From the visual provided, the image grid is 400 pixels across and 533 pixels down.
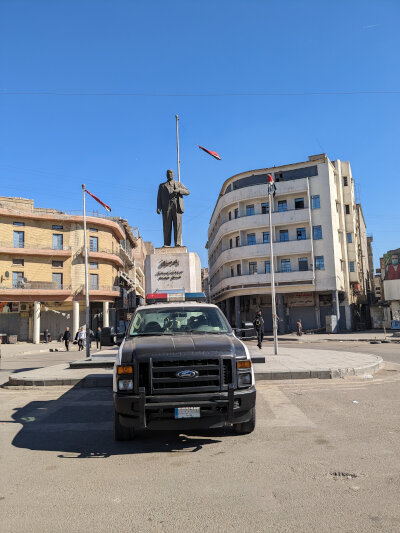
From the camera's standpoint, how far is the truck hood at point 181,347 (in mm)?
5105

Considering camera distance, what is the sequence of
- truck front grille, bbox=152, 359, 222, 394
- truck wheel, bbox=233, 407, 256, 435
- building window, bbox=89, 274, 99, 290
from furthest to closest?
building window, bbox=89, 274, 99, 290 → truck wheel, bbox=233, 407, 256, 435 → truck front grille, bbox=152, 359, 222, 394

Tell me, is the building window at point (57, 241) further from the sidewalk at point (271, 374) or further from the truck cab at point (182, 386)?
the truck cab at point (182, 386)

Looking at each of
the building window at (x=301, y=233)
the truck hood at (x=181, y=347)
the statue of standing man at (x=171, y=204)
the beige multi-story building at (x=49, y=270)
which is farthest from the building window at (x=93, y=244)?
the truck hood at (x=181, y=347)

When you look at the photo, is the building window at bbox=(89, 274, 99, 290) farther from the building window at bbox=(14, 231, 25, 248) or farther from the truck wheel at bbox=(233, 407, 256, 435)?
the truck wheel at bbox=(233, 407, 256, 435)

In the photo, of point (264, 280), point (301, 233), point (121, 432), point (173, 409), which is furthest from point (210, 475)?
point (301, 233)

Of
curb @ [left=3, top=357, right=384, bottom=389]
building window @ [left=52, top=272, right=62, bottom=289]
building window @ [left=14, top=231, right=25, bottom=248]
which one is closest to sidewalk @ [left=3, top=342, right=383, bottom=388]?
curb @ [left=3, top=357, right=384, bottom=389]

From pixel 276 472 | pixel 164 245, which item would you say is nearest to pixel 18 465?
pixel 276 472

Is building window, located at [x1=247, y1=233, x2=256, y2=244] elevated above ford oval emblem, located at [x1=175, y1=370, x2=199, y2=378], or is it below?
above

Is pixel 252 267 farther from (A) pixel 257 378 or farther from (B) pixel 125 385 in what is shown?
(B) pixel 125 385

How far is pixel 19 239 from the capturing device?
4541 centimetres

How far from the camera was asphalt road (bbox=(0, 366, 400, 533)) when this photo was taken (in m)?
3.25

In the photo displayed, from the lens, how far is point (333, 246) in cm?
4416

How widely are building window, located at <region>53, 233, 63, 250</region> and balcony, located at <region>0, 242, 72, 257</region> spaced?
0.35 metres

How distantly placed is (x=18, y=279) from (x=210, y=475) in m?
45.1
